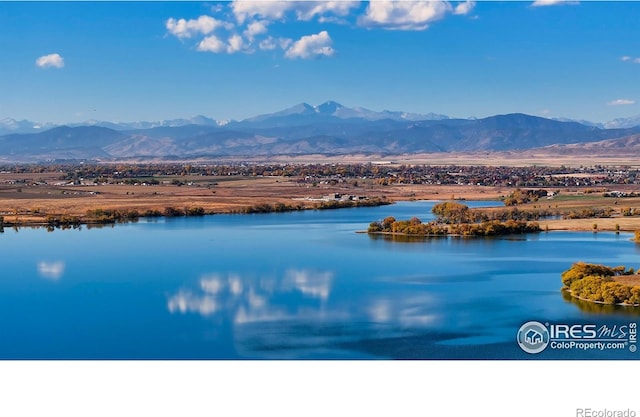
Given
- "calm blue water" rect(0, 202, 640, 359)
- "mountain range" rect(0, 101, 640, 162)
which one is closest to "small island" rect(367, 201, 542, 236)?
"calm blue water" rect(0, 202, 640, 359)

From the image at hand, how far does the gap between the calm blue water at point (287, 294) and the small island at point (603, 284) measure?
0.97 ft

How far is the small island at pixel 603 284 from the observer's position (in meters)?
11.1

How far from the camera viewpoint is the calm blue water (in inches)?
384

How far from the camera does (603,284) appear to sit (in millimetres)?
11594

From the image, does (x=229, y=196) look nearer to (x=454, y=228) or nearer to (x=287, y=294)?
(x=454, y=228)

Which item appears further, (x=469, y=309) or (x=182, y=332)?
(x=469, y=309)

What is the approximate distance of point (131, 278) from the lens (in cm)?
1394

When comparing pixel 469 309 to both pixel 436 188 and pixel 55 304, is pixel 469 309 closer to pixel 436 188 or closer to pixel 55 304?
pixel 55 304

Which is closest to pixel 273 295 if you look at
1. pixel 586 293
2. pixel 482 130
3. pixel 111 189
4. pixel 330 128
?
pixel 586 293

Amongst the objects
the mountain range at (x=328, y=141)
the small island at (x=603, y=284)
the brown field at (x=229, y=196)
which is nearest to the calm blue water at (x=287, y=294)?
the small island at (x=603, y=284)

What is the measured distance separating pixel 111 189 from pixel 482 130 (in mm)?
99687

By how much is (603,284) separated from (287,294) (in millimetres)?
4396

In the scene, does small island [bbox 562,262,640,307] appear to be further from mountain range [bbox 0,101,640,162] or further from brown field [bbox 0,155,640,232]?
mountain range [bbox 0,101,640,162]

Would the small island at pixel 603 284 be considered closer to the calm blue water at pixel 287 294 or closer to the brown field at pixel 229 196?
the calm blue water at pixel 287 294
